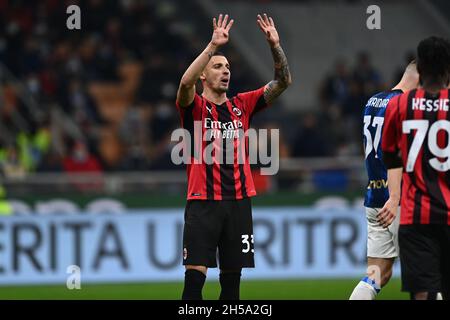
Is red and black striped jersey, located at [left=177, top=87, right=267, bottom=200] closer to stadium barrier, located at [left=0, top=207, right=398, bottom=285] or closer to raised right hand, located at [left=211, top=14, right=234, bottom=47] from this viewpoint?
raised right hand, located at [left=211, top=14, right=234, bottom=47]

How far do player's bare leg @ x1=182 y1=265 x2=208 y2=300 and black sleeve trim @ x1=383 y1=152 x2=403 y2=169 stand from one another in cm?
183

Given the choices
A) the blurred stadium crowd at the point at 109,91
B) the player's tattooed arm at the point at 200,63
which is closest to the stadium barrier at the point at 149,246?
the blurred stadium crowd at the point at 109,91

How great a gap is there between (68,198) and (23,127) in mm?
3235

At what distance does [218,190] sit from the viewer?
8.14 m

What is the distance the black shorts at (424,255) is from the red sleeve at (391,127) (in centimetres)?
50

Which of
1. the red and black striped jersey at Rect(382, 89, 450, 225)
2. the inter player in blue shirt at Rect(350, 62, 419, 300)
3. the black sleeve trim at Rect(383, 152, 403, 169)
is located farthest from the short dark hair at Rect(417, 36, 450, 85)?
the inter player in blue shirt at Rect(350, 62, 419, 300)

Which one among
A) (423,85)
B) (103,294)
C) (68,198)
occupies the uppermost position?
(423,85)

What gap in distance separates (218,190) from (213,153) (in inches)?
11.0

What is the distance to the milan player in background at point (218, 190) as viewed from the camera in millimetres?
8016

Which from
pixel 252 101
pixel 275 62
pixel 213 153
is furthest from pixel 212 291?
pixel 275 62

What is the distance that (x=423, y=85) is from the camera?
6.66 metres

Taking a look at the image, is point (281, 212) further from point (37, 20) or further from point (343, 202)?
point (37, 20)

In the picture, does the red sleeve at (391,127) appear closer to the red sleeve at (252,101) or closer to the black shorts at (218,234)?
the black shorts at (218,234)

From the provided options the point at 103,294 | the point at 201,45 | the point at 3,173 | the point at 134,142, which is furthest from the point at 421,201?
Result: the point at 201,45
